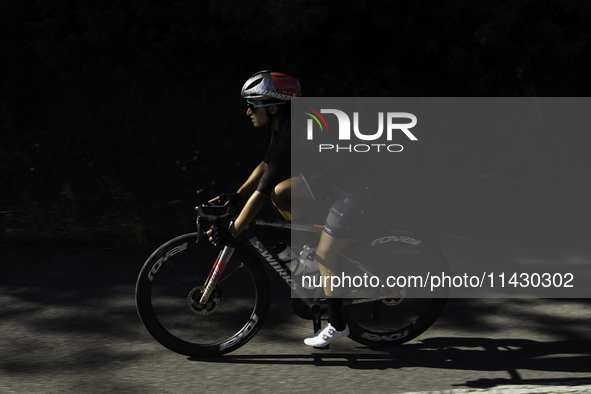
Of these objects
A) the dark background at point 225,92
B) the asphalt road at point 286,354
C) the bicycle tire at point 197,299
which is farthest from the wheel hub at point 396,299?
the dark background at point 225,92

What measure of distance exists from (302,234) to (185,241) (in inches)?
30.4

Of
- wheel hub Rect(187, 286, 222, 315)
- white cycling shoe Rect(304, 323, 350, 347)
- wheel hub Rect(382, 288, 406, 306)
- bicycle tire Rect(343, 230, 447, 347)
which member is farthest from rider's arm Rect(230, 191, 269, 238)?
wheel hub Rect(382, 288, 406, 306)

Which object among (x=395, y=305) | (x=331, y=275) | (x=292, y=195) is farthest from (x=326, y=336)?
(x=292, y=195)

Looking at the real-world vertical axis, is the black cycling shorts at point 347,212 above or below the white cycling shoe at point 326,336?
above

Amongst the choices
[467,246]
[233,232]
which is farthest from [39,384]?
[467,246]

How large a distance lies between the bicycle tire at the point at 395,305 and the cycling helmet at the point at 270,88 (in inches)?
42.4

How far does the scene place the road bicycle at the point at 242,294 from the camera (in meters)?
4.24

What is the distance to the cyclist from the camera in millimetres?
3986

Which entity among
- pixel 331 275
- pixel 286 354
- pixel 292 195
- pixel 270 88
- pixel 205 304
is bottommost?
pixel 286 354

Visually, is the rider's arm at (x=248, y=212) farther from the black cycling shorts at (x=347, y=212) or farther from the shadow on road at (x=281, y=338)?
the shadow on road at (x=281, y=338)

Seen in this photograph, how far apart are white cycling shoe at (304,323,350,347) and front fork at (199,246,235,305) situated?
71cm

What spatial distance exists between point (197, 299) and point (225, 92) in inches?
274

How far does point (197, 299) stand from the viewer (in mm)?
4355

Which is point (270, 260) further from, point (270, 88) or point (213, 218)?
point (270, 88)
